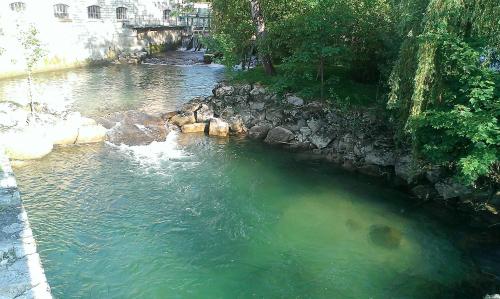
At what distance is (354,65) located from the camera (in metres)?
20.5

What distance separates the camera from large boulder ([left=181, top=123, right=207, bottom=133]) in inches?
806

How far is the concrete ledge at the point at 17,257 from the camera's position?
284 inches

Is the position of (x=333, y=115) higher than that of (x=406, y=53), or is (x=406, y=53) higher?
(x=406, y=53)

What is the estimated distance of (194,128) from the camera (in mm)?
20578

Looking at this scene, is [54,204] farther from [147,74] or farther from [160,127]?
[147,74]

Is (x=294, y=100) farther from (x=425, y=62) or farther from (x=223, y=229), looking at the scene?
(x=223, y=229)

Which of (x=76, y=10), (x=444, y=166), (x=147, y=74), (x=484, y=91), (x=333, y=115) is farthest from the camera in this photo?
(x=76, y=10)

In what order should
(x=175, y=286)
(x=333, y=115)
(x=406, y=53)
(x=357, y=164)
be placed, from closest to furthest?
1. (x=175, y=286)
2. (x=406, y=53)
3. (x=357, y=164)
4. (x=333, y=115)

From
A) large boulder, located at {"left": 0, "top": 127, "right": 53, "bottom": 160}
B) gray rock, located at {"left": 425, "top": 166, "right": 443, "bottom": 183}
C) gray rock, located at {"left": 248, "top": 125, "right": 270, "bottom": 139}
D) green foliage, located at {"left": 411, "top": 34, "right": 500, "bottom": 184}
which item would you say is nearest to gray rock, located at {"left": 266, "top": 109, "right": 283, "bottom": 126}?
gray rock, located at {"left": 248, "top": 125, "right": 270, "bottom": 139}

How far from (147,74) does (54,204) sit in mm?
22181

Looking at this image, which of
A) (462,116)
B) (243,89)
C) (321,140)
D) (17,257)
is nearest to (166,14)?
(243,89)

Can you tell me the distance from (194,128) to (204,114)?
1153mm

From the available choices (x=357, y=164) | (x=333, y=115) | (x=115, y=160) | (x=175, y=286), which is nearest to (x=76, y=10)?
(x=115, y=160)

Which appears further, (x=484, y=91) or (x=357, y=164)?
(x=357, y=164)
